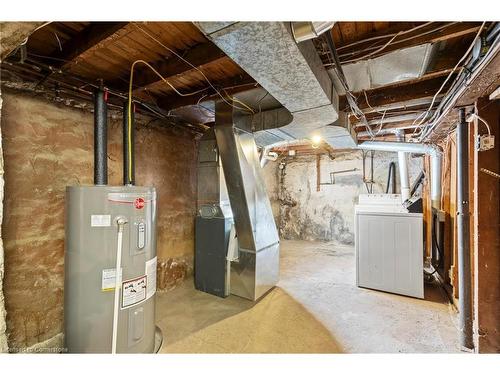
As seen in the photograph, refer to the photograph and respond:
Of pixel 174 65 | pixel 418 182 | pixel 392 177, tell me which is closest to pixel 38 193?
pixel 174 65

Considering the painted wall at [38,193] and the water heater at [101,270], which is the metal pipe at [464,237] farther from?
the painted wall at [38,193]

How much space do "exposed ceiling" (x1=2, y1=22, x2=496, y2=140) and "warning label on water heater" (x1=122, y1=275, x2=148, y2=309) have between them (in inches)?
62.1

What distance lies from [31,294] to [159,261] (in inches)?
47.3

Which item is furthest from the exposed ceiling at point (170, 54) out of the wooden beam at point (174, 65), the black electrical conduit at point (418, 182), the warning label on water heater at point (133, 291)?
the black electrical conduit at point (418, 182)

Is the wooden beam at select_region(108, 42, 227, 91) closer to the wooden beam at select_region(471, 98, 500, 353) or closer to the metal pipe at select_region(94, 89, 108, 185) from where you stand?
the metal pipe at select_region(94, 89, 108, 185)

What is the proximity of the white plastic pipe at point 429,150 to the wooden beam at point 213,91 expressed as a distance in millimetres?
2210

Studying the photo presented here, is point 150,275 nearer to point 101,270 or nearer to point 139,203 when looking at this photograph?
point 101,270

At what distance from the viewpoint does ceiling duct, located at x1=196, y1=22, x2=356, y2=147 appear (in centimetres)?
100

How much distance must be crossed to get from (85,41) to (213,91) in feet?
3.53

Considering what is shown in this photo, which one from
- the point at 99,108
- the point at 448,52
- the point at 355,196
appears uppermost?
the point at 448,52

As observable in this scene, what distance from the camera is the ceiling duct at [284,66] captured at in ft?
3.29

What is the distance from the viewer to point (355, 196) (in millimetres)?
5352
